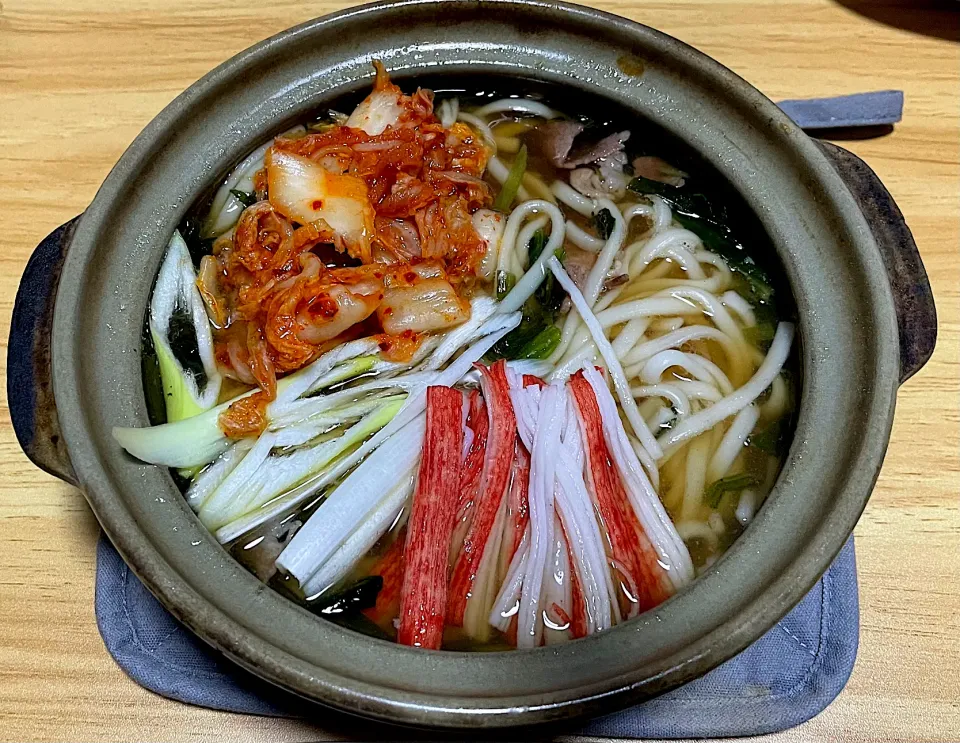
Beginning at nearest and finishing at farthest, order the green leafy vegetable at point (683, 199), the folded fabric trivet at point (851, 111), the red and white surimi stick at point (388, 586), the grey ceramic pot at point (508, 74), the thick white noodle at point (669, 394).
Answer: the grey ceramic pot at point (508, 74), the red and white surimi stick at point (388, 586), the thick white noodle at point (669, 394), the green leafy vegetable at point (683, 199), the folded fabric trivet at point (851, 111)

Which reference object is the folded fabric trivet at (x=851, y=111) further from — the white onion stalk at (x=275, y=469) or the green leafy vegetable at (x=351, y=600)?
the green leafy vegetable at (x=351, y=600)

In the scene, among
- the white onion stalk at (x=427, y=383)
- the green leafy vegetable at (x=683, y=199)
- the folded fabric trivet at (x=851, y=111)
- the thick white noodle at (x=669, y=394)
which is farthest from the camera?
the folded fabric trivet at (x=851, y=111)

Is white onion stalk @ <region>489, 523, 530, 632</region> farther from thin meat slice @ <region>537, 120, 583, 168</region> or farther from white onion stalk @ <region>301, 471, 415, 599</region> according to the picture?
thin meat slice @ <region>537, 120, 583, 168</region>

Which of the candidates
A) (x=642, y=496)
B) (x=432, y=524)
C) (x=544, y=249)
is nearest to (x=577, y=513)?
(x=642, y=496)

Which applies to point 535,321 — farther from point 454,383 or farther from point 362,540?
point 362,540

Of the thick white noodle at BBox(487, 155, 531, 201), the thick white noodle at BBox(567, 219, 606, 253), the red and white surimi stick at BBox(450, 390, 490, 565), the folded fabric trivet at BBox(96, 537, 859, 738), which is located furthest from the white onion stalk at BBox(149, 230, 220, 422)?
the thick white noodle at BBox(567, 219, 606, 253)

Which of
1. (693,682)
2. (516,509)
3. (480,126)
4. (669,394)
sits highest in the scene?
(480,126)

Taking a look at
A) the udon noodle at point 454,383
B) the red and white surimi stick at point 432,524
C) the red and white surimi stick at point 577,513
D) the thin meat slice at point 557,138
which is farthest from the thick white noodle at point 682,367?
the thin meat slice at point 557,138

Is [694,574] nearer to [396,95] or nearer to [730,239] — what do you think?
→ [730,239]
